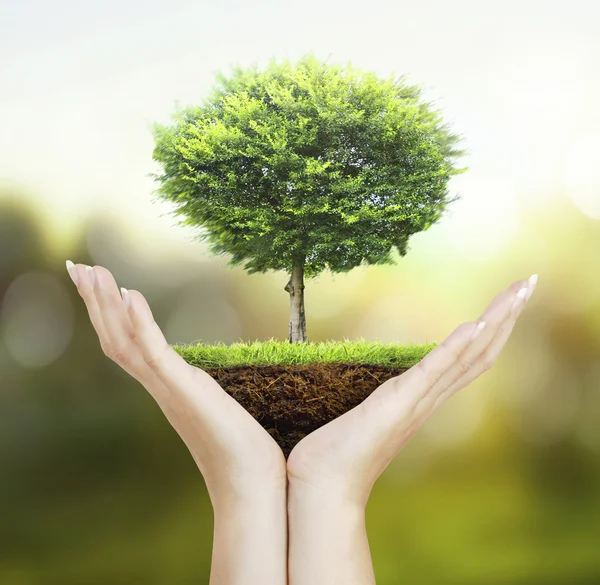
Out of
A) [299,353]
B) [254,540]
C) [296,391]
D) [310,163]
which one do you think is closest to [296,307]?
[299,353]

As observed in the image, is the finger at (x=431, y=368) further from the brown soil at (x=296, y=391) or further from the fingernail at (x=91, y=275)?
the fingernail at (x=91, y=275)

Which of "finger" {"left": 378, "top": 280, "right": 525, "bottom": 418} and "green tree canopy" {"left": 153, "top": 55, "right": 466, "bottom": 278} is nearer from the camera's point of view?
"finger" {"left": 378, "top": 280, "right": 525, "bottom": 418}

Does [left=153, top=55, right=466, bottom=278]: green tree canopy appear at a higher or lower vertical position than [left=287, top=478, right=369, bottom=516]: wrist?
higher

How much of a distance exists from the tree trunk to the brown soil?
40 cm

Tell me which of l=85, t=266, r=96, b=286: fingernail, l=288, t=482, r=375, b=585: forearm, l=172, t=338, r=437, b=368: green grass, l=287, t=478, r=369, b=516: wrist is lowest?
l=288, t=482, r=375, b=585: forearm

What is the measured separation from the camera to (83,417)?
3.93 meters

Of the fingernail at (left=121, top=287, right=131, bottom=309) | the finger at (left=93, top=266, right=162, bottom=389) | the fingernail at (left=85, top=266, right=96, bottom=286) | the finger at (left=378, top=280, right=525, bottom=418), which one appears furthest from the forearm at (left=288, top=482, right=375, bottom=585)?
the fingernail at (left=85, top=266, right=96, bottom=286)

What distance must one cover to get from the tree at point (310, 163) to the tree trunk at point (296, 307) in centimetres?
13

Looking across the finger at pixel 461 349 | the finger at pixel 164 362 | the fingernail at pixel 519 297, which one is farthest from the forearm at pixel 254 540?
the fingernail at pixel 519 297

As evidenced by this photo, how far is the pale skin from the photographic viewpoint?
217 centimetres

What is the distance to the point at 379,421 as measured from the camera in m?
2.22

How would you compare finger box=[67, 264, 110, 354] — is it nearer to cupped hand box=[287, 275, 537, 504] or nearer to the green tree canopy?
the green tree canopy

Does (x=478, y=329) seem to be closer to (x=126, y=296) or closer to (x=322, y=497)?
(x=322, y=497)

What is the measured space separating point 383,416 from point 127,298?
3.13ft
